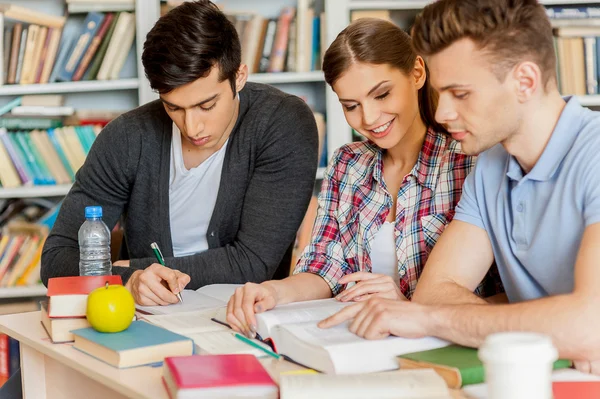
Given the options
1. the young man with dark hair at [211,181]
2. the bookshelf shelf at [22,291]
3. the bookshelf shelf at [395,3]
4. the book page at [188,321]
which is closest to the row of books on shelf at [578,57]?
the bookshelf shelf at [395,3]

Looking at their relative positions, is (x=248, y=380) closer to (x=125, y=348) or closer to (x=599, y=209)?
(x=125, y=348)

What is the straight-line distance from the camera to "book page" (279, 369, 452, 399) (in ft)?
3.32

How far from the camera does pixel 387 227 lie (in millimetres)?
1828

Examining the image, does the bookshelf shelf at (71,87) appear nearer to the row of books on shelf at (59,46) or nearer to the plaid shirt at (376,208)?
the row of books on shelf at (59,46)

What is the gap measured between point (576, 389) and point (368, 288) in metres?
0.60

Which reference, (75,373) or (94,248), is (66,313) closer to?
(75,373)

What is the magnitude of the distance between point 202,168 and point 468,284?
915mm

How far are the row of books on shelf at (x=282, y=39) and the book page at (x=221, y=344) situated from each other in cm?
204

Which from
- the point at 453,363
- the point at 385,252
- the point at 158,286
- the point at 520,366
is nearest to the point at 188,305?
the point at 158,286

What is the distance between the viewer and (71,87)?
330 cm

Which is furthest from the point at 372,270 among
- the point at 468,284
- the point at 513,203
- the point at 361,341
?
the point at 361,341

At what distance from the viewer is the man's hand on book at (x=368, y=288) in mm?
1608

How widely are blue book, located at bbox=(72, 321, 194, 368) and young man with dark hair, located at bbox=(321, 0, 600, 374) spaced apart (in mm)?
264

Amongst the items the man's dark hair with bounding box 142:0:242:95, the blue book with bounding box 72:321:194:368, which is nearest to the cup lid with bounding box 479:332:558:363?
the blue book with bounding box 72:321:194:368
